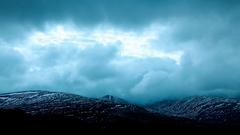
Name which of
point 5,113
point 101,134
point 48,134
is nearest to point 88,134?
point 101,134

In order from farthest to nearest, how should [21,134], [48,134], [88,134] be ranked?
[88,134], [48,134], [21,134]

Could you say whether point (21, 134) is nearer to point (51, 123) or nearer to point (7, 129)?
Result: point (7, 129)

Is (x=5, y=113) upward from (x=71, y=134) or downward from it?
upward

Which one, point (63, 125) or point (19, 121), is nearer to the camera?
point (19, 121)

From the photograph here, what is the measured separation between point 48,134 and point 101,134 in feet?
138

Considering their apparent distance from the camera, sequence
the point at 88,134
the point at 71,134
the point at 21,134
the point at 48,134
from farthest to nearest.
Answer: the point at 88,134 < the point at 71,134 < the point at 48,134 < the point at 21,134

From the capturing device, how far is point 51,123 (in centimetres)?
18625

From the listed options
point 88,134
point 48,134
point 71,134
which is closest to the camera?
point 48,134

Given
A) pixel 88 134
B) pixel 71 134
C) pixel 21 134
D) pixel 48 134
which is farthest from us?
pixel 88 134

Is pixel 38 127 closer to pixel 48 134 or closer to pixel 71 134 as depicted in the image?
pixel 48 134

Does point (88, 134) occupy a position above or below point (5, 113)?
below

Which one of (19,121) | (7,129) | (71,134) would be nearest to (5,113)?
(19,121)

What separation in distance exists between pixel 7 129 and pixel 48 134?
886 inches

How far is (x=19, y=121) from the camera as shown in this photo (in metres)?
164
